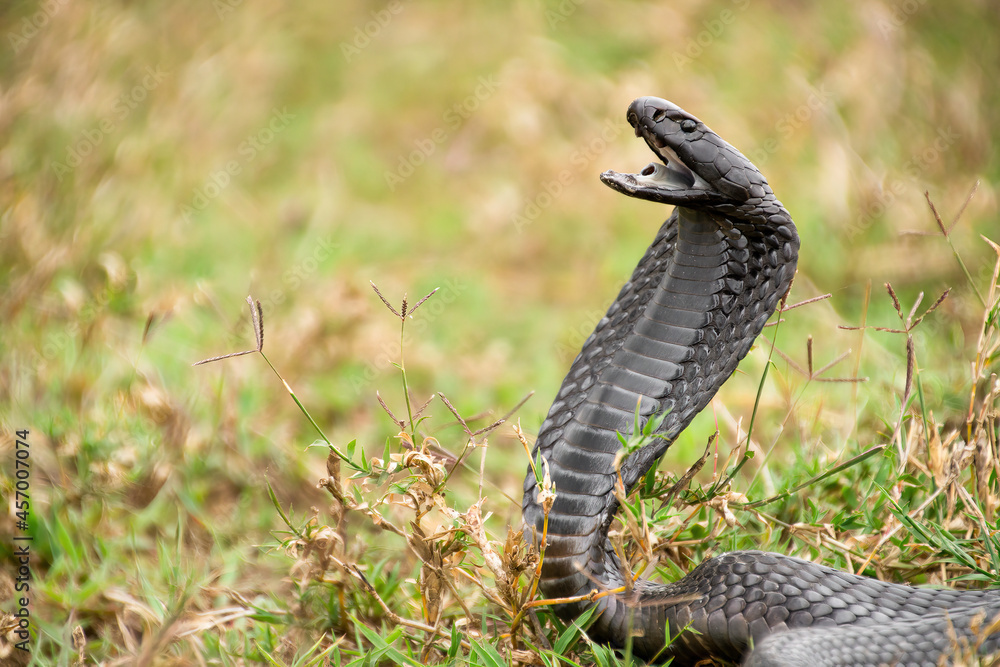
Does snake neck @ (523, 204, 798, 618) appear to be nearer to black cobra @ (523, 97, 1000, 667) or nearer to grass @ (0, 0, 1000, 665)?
black cobra @ (523, 97, 1000, 667)

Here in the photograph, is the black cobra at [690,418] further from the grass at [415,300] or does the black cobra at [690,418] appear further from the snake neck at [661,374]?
the grass at [415,300]

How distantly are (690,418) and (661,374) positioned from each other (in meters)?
0.12

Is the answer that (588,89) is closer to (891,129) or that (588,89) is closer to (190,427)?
(891,129)

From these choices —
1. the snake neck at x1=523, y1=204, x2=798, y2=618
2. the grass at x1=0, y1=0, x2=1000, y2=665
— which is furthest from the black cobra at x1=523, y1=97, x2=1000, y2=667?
the grass at x1=0, y1=0, x2=1000, y2=665

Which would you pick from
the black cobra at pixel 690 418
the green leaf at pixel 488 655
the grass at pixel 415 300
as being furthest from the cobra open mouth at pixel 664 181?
the green leaf at pixel 488 655

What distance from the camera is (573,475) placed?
1868 mm

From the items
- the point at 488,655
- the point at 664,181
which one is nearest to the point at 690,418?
the point at 664,181

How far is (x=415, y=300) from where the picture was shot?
5.09m

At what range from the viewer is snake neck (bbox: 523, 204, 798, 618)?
71.8 inches

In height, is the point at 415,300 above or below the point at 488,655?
below

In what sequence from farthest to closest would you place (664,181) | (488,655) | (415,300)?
1. (415,300)
2. (488,655)
3. (664,181)

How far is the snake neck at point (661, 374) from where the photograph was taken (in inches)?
71.8

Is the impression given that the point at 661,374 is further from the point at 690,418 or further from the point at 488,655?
the point at 488,655

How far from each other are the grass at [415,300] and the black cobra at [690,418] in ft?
0.44
